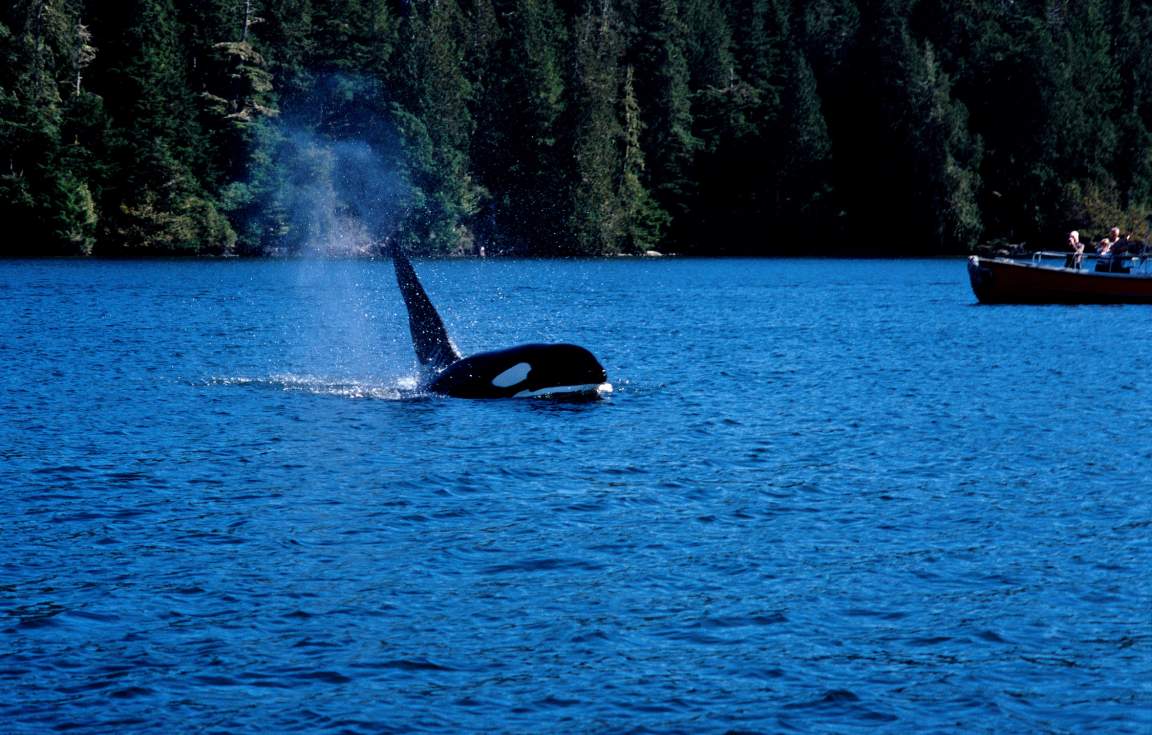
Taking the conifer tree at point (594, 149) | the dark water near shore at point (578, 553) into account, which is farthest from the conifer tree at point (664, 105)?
the dark water near shore at point (578, 553)

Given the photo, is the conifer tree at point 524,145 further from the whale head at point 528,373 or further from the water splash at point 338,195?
the whale head at point 528,373

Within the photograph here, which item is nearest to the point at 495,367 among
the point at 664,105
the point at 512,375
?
the point at 512,375

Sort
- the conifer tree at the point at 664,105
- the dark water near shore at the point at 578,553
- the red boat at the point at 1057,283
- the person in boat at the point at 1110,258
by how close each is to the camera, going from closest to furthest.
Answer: the dark water near shore at the point at 578,553, the red boat at the point at 1057,283, the person in boat at the point at 1110,258, the conifer tree at the point at 664,105

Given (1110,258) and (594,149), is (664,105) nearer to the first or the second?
(594,149)

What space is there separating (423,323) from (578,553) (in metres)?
14.4

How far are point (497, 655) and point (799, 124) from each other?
448 feet

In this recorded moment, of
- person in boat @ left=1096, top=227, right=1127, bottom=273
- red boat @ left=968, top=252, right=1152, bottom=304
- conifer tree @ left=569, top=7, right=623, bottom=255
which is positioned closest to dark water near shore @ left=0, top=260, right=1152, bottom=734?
red boat @ left=968, top=252, right=1152, bottom=304

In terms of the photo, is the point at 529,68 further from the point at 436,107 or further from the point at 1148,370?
the point at 1148,370

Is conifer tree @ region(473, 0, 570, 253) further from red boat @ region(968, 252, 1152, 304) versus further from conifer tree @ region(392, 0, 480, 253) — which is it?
red boat @ region(968, 252, 1152, 304)

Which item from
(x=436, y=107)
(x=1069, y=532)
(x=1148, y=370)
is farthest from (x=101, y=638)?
(x=436, y=107)

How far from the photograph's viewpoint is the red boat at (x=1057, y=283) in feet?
218

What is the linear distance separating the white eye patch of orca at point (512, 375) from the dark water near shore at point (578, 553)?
438 millimetres

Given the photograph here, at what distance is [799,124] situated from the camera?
145 meters

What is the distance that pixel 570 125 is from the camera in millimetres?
133250
